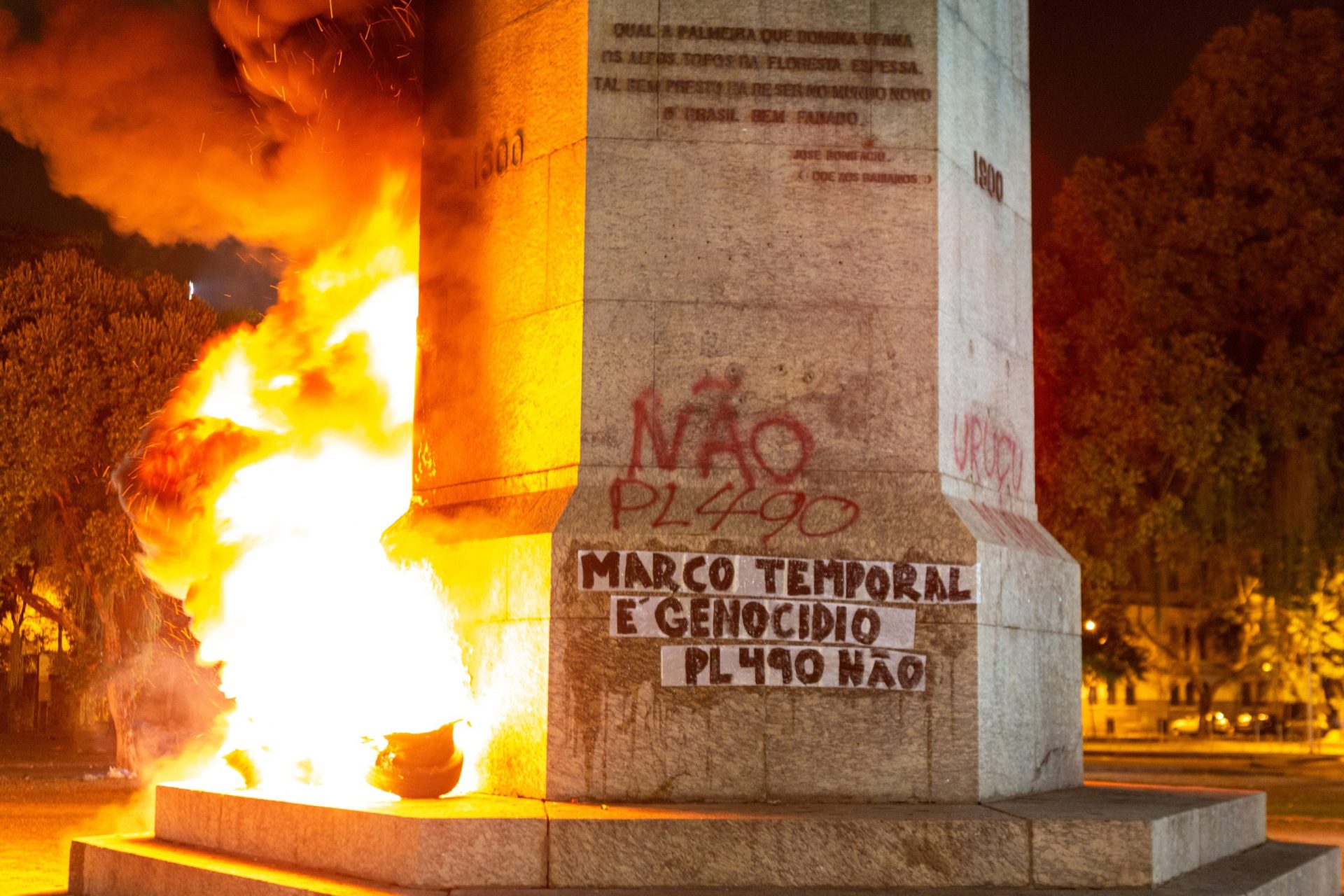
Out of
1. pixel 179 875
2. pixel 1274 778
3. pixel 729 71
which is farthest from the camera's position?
pixel 1274 778

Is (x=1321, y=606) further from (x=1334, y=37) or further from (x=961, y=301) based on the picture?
(x=961, y=301)

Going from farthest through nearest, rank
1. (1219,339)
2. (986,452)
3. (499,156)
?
1. (1219,339)
2. (986,452)
3. (499,156)

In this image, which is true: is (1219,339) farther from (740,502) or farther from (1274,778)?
(740,502)

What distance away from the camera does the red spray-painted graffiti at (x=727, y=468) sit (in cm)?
779

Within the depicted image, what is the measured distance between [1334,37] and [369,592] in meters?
20.0

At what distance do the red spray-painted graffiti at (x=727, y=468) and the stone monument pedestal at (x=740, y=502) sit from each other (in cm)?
2

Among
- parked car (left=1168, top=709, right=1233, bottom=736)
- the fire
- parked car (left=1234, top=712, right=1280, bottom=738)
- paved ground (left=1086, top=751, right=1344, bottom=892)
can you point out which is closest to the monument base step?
the fire

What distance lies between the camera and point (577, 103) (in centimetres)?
817

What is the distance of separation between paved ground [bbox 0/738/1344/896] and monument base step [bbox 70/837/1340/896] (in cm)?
123

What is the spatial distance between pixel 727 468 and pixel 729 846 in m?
1.99

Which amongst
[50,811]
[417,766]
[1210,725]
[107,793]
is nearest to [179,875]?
[417,766]

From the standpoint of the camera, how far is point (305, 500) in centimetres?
998

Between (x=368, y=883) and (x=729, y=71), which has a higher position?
(x=729, y=71)

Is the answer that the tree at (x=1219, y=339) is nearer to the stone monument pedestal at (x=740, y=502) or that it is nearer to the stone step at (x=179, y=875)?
the stone monument pedestal at (x=740, y=502)
